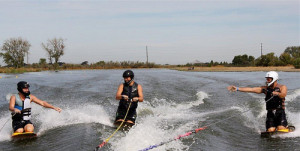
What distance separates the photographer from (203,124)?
989 centimetres

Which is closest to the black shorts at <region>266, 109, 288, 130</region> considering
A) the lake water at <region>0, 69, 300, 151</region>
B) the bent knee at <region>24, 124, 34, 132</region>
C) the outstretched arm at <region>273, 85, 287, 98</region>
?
the lake water at <region>0, 69, 300, 151</region>

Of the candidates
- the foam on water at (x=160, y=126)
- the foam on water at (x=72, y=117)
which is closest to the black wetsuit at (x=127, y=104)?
the foam on water at (x=160, y=126)

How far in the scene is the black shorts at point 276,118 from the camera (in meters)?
8.37

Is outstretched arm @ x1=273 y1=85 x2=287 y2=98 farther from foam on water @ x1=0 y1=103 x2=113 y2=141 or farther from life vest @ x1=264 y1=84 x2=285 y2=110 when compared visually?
foam on water @ x1=0 y1=103 x2=113 y2=141

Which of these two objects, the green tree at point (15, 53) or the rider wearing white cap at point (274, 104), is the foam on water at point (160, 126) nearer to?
the rider wearing white cap at point (274, 104)

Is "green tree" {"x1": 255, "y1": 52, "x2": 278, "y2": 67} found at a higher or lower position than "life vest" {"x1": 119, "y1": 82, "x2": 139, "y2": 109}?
higher

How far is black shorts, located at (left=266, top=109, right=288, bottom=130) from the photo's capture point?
8367 mm

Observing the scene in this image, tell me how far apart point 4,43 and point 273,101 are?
82075 millimetres

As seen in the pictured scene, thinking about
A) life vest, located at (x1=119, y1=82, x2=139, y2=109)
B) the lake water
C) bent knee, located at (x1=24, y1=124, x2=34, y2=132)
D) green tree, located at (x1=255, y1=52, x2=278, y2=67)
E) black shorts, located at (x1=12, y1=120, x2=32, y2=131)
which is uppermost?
green tree, located at (x1=255, y1=52, x2=278, y2=67)

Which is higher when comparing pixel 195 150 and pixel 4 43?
pixel 4 43

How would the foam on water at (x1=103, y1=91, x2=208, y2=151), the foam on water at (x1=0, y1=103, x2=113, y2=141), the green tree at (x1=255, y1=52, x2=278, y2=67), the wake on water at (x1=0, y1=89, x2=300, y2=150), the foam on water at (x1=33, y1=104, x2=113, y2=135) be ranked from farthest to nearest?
the green tree at (x1=255, y1=52, x2=278, y2=67), the foam on water at (x1=33, y1=104, x2=113, y2=135), the foam on water at (x1=0, y1=103, x2=113, y2=141), the wake on water at (x1=0, y1=89, x2=300, y2=150), the foam on water at (x1=103, y1=91, x2=208, y2=151)

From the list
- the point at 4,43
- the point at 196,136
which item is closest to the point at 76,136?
the point at 196,136

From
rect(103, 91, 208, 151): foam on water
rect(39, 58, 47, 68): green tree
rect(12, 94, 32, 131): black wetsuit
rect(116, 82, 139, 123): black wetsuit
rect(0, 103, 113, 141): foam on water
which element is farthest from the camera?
rect(39, 58, 47, 68): green tree

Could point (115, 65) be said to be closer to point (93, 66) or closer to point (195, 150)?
point (93, 66)
